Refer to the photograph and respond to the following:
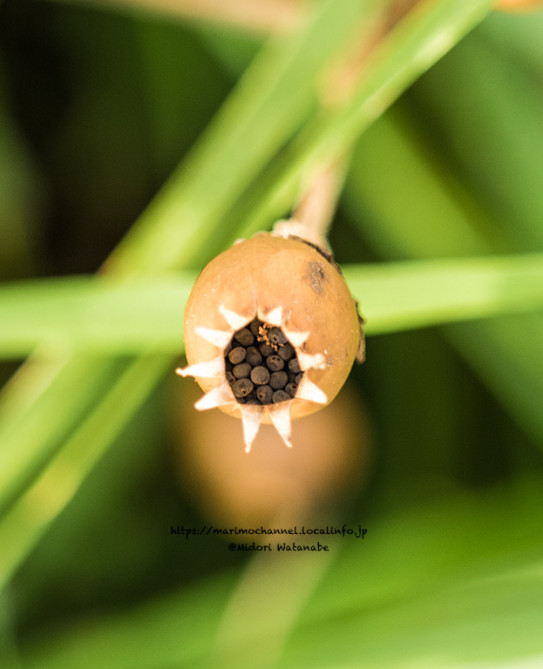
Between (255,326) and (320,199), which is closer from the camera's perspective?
(255,326)

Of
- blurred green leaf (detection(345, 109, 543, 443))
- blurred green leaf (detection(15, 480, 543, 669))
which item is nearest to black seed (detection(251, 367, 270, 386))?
blurred green leaf (detection(15, 480, 543, 669))

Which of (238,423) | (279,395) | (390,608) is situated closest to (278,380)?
(279,395)

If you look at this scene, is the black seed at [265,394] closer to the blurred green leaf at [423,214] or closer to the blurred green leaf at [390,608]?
the blurred green leaf at [390,608]

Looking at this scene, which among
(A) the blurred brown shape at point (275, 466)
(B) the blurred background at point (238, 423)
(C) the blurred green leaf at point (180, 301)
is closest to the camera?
(C) the blurred green leaf at point (180, 301)

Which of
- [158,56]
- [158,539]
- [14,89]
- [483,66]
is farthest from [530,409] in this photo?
[14,89]

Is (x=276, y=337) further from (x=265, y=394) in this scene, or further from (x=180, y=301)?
(x=180, y=301)

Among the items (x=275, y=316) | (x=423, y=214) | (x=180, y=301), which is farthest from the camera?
(x=423, y=214)

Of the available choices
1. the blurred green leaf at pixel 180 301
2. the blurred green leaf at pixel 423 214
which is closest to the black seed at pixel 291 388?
the blurred green leaf at pixel 180 301
